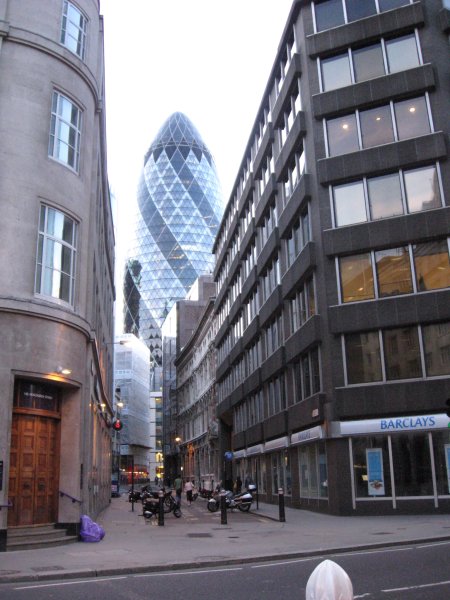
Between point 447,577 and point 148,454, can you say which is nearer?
point 447,577

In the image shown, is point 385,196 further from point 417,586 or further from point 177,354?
point 177,354

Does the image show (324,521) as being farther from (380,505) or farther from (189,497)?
(189,497)

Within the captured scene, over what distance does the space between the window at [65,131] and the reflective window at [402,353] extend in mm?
15105

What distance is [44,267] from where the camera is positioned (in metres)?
19.3

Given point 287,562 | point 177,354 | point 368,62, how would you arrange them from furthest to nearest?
point 177,354 < point 368,62 < point 287,562

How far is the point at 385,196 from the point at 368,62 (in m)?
7.02

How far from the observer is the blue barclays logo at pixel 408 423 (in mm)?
26297

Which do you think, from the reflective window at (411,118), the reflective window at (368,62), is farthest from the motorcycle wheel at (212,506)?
the reflective window at (368,62)

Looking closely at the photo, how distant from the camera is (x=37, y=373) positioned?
18.0 metres

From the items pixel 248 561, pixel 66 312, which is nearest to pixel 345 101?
pixel 66 312

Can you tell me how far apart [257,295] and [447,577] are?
37275 millimetres

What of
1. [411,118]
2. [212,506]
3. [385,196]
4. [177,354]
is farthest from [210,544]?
[177,354]

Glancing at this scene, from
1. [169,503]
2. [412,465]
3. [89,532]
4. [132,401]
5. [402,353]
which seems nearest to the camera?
[89,532]

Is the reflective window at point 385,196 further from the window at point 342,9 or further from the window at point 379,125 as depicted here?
the window at point 342,9
